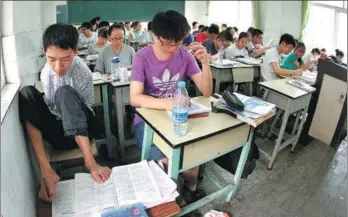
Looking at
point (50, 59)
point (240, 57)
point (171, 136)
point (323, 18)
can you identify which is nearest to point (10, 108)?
point (50, 59)

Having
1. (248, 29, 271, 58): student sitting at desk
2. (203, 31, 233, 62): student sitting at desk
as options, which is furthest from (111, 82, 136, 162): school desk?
(248, 29, 271, 58): student sitting at desk

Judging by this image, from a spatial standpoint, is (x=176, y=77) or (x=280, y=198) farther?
(x=280, y=198)

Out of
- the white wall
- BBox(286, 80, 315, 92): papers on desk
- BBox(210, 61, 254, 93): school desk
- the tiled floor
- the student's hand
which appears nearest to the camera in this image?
the student's hand

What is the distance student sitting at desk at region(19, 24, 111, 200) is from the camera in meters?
1.26

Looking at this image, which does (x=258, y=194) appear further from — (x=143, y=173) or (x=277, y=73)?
(x=277, y=73)

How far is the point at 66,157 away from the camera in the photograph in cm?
150

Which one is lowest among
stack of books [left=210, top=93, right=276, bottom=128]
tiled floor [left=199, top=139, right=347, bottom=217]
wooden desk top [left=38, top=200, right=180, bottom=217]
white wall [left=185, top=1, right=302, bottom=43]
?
tiled floor [left=199, top=139, right=347, bottom=217]

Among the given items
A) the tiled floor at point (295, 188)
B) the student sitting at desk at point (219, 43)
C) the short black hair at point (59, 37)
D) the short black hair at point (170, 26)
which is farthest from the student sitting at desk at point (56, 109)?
the student sitting at desk at point (219, 43)

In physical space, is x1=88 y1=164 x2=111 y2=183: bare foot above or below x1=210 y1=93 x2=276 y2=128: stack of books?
below

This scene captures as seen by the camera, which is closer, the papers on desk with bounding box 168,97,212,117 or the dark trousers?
the dark trousers

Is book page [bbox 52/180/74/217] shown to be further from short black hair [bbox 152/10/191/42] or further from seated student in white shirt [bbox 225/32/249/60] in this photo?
seated student in white shirt [bbox 225/32/249/60]

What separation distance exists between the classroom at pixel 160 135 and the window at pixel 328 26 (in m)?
3.76

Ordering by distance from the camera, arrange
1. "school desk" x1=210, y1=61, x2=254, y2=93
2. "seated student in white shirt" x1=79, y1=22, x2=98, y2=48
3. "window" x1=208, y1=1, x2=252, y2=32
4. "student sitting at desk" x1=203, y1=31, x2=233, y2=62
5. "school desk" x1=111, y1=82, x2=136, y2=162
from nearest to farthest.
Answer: "school desk" x1=111, y1=82, x2=136, y2=162 → "school desk" x1=210, y1=61, x2=254, y2=93 → "student sitting at desk" x1=203, y1=31, x2=233, y2=62 → "seated student in white shirt" x1=79, y1=22, x2=98, y2=48 → "window" x1=208, y1=1, x2=252, y2=32

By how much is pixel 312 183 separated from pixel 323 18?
224 inches
